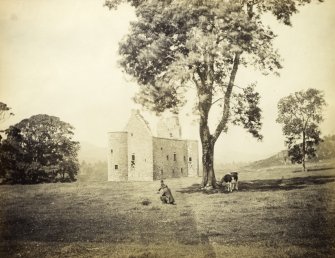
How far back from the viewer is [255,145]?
536 centimetres

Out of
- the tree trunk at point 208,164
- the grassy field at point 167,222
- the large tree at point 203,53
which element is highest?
the large tree at point 203,53

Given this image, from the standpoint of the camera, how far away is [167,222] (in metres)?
4.78

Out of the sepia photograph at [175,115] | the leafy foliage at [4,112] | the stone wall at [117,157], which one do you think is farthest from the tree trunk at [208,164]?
the leafy foliage at [4,112]

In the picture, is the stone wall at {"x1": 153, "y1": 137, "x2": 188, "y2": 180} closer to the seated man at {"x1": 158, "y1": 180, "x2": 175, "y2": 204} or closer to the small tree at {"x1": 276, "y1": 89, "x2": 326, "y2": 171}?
the seated man at {"x1": 158, "y1": 180, "x2": 175, "y2": 204}

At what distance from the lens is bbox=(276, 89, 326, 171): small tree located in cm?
515

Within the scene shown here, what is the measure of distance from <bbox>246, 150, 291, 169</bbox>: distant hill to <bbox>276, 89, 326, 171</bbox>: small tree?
0.30ft

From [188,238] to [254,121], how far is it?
1.83 meters

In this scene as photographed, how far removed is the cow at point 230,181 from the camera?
234 inches

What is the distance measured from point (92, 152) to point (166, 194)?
1.17m

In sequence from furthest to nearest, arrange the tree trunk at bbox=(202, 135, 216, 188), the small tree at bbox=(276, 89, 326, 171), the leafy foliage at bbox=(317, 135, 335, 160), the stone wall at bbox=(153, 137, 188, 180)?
1. the stone wall at bbox=(153, 137, 188, 180)
2. the tree trunk at bbox=(202, 135, 216, 188)
3. the small tree at bbox=(276, 89, 326, 171)
4. the leafy foliage at bbox=(317, 135, 335, 160)

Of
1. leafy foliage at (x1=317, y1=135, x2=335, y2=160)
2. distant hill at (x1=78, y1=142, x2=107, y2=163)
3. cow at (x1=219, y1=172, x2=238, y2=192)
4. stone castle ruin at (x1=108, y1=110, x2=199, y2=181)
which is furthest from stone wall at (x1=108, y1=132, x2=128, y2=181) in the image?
leafy foliage at (x1=317, y1=135, x2=335, y2=160)

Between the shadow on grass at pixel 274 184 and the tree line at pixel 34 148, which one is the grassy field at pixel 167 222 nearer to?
the shadow on grass at pixel 274 184

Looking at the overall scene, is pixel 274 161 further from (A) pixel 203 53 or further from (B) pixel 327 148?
(A) pixel 203 53

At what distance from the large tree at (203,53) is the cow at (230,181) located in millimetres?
623
